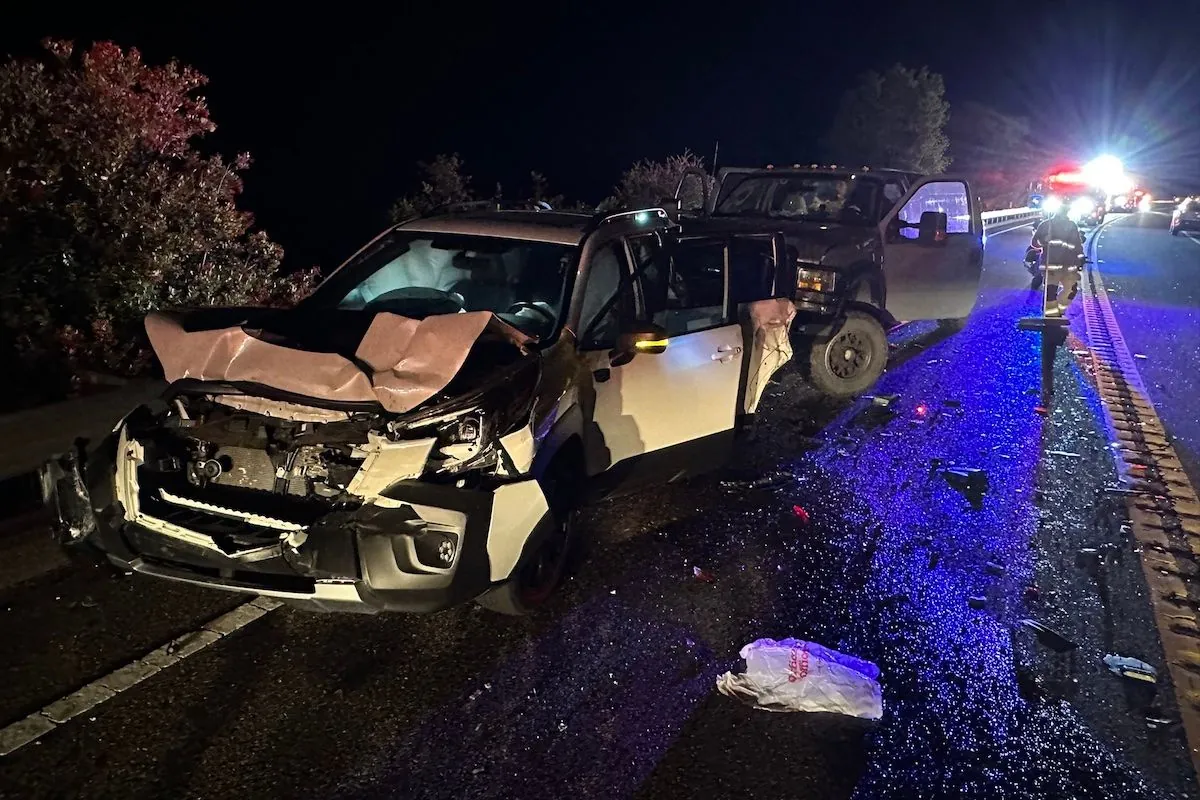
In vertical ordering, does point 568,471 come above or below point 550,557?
above

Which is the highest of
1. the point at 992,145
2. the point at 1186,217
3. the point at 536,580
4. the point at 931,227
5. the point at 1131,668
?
the point at 992,145

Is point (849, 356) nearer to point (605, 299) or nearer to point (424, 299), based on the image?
point (605, 299)

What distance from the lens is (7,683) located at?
3.60 m

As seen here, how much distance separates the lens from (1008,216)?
39.0m

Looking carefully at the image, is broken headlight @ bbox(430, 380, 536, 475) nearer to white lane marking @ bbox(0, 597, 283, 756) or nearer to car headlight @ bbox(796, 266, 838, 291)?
white lane marking @ bbox(0, 597, 283, 756)

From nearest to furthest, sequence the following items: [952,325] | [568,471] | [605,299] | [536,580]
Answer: [536,580] → [568,471] → [605,299] → [952,325]

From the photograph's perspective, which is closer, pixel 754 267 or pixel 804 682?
pixel 804 682

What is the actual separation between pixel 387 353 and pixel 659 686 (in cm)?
179

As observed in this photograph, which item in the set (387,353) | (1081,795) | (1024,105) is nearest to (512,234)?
(387,353)

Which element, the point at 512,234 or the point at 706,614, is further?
the point at 512,234

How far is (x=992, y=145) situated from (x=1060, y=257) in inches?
2342

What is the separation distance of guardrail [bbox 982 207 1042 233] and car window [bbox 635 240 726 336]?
28.5m

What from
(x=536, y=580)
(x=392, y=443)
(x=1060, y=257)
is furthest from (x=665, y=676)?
(x=1060, y=257)

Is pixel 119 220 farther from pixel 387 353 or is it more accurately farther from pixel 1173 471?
pixel 1173 471
